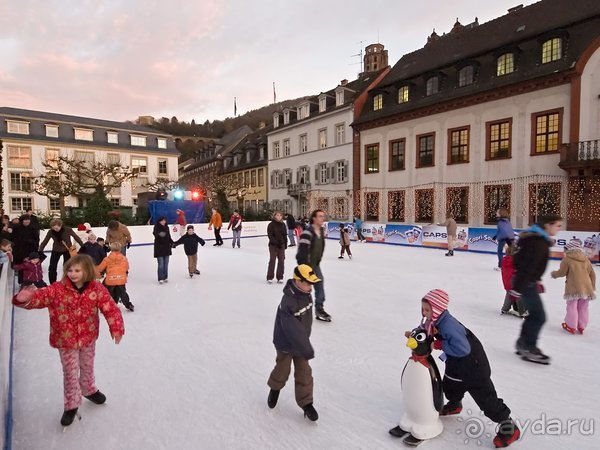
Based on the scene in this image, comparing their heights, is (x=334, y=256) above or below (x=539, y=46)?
below

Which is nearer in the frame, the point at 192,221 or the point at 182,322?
the point at 182,322

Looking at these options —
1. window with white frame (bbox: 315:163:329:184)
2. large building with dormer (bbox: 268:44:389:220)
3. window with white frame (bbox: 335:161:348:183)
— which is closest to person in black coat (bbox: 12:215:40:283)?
large building with dormer (bbox: 268:44:389:220)

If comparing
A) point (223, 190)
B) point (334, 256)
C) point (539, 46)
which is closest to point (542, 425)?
point (334, 256)

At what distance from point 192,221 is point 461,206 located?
1625 cm

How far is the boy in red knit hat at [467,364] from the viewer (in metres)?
2.75

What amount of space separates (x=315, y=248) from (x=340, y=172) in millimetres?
24738

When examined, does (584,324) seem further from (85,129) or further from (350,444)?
(85,129)

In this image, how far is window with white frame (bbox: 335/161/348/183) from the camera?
29.3 m

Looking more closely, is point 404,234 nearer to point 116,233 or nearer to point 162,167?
point 116,233

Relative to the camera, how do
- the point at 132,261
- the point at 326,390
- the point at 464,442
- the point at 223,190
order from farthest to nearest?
the point at 223,190, the point at 132,261, the point at 326,390, the point at 464,442

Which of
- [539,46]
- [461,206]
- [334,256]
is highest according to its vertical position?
[539,46]

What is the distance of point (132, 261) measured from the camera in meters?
12.8

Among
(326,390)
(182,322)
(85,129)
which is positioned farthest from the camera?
(85,129)

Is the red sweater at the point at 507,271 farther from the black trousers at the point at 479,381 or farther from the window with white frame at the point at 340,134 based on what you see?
the window with white frame at the point at 340,134
